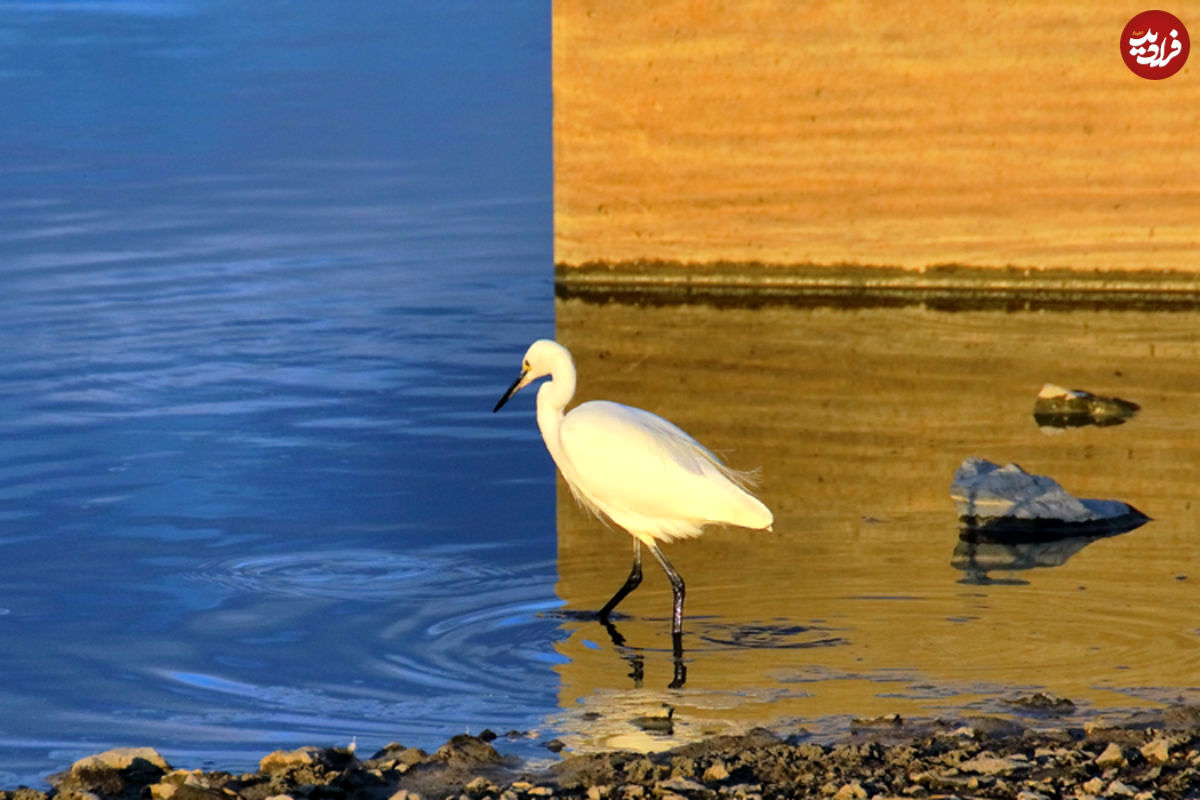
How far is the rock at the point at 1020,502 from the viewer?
29.1ft

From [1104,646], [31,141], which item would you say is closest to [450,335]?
[1104,646]

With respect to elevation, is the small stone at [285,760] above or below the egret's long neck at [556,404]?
below

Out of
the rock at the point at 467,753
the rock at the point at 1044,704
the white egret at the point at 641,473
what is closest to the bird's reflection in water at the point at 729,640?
the white egret at the point at 641,473

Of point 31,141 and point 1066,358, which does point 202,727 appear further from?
point 31,141

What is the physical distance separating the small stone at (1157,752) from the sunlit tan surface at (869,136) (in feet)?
33.4

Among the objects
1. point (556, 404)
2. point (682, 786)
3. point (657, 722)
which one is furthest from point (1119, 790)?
point (556, 404)

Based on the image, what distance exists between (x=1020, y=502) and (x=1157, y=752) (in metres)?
3.54

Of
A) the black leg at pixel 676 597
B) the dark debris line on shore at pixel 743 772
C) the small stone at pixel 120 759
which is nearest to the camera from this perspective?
the dark debris line on shore at pixel 743 772

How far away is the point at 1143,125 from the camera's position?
48.7ft

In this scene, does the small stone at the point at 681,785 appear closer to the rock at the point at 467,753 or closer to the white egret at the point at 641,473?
the rock at the point at 467,753

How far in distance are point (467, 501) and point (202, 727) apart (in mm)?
3429

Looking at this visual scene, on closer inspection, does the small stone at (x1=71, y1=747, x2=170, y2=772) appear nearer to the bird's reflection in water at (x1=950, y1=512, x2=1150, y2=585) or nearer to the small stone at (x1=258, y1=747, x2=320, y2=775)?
the small stone at (x1=258, y1=747, x2=320, y2=775)

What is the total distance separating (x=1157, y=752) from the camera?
212 inches

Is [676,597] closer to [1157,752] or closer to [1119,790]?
[1157,752]
